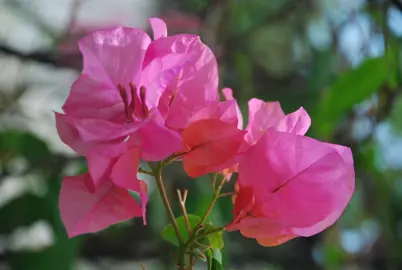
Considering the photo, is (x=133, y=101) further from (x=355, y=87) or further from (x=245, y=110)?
(x=245, y=110)

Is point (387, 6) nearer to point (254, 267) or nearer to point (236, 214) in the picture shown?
point (236, 214)

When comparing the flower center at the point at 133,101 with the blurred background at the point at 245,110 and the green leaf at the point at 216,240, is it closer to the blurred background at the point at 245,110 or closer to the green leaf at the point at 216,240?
the green leaf at the point at 216,240

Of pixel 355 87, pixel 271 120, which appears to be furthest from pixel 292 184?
pixel 355 87

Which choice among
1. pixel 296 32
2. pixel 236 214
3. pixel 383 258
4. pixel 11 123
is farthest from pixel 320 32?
pixel 236 214

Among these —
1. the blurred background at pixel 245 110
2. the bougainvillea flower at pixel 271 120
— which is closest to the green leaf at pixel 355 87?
the blurred background at pixel 245 110

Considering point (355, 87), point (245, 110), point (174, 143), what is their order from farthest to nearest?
point (245, 110) < point (355, 87) < point (174, 143)

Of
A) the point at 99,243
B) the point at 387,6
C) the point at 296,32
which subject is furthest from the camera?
the point at 296,32
